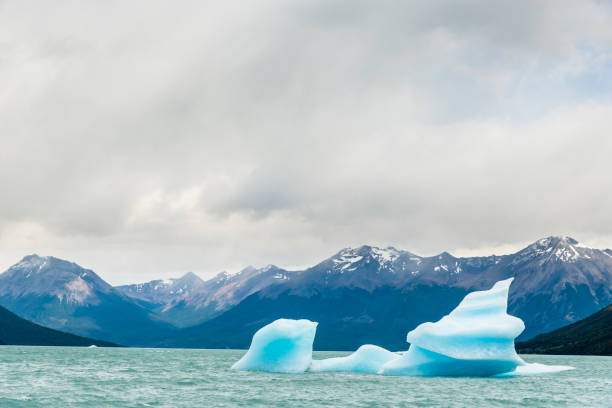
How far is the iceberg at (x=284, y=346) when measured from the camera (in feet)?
208

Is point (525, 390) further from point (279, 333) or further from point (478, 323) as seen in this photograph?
point (279, 333)

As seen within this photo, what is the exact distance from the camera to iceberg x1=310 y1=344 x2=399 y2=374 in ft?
227

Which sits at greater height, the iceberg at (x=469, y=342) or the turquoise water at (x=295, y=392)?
the iceberg at (x=469, y=342)

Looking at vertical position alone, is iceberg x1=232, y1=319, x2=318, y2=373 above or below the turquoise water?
above

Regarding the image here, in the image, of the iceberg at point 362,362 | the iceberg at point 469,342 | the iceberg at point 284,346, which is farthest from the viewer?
the iceberg at point 362,362

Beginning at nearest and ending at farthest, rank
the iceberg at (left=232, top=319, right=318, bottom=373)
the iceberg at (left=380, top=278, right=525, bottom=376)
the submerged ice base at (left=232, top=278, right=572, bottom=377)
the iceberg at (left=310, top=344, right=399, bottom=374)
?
the iceberg at (left=380, top=278, right=525, bottom=376) < the submerged ice base at (left=232, top=278, right=572, bottom=377) < the iceberg at (left=232, top=319, right=318, bottom=373) < the iceberg at (left=310, top=344, right=399, bottom=374)

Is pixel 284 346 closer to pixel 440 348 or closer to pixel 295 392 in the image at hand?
pixel 440 348

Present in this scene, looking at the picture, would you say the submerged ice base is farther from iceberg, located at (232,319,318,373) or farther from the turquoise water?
A: the turquoise water

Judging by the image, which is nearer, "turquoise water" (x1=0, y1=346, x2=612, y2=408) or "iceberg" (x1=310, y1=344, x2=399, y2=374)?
"turquoise water" (x1=0, y1=346, x2=612, y2=408)

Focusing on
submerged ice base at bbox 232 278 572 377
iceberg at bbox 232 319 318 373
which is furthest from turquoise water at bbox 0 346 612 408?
iceberg at bbox 232 319 318 373

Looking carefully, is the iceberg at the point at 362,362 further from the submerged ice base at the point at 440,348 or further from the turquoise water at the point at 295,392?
the turquoise water at the point at 295,392

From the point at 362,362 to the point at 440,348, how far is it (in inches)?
644

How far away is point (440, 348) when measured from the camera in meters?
55.5

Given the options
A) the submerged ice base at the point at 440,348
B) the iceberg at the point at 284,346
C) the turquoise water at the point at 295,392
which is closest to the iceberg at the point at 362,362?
the submerged ice base at the point at 440,348
